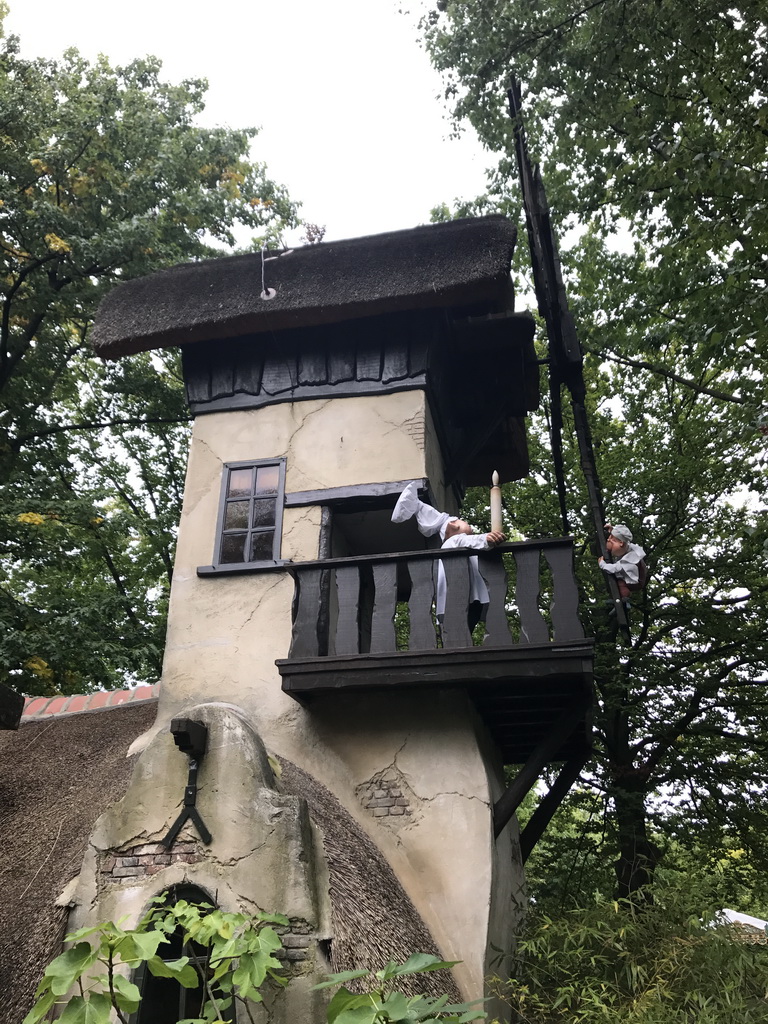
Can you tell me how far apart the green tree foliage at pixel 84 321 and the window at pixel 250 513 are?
446 cm

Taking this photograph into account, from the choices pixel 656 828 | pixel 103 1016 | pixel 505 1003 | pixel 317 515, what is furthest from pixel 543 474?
pixel 103 1016

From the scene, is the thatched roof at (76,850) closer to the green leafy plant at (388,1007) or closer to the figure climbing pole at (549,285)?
the green leafy plant at (388,1007)

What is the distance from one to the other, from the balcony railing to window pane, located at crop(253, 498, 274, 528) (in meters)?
0.99

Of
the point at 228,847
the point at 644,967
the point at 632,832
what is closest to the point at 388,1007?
the point at 228,847

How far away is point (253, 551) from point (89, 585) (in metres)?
9.45

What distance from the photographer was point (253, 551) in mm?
7898

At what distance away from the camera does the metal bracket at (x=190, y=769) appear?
5.10 metres

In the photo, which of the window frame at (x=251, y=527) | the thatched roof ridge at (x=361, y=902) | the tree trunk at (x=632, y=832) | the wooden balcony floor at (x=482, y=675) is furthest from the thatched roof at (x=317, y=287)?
the tree trunk at (x=632, y=832)

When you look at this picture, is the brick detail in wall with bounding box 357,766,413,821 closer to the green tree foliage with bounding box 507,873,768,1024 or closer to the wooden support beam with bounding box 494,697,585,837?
the wooden support beam with bounding box 494,697,585,837

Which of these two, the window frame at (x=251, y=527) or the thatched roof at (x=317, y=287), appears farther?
the thatched roof at (x=317, y=287)

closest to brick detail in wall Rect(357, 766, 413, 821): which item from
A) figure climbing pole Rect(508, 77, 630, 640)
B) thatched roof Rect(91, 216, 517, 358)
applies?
figure climbing pole Rect(508, 77, 630, 640)

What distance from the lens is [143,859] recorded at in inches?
201

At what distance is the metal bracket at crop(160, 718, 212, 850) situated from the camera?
16.7 ft

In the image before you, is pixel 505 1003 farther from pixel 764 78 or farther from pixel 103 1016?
pixel 764 78
